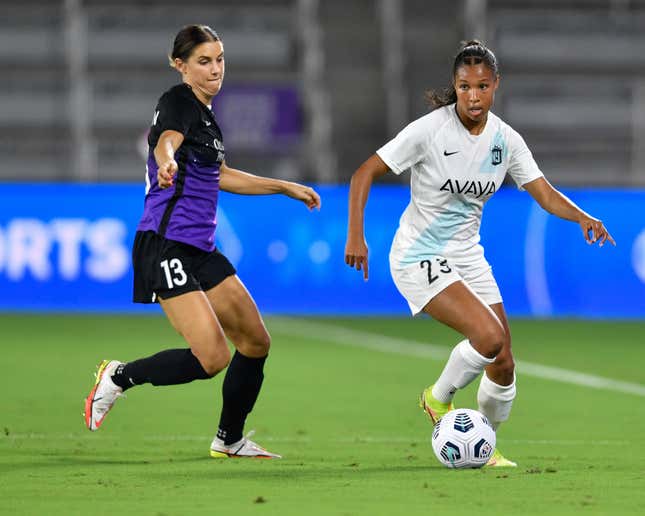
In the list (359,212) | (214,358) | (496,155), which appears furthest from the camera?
(496,155)

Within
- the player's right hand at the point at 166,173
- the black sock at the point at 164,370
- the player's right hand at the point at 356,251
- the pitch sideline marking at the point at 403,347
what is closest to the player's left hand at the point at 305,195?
the player's right hand at the point at 356,251

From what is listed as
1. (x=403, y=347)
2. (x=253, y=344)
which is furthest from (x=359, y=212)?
(x=403, y=347)

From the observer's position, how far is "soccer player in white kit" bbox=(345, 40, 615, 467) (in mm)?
6590

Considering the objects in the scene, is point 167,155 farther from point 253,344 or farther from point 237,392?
point 237,392

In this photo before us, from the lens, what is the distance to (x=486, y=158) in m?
6.77

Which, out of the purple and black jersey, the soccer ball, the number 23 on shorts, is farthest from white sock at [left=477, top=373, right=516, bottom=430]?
the purple and black jersey

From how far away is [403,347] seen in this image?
12992mm

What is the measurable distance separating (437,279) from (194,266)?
1.14 m

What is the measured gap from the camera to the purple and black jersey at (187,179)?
6.46m

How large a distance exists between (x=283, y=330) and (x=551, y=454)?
7.87 m

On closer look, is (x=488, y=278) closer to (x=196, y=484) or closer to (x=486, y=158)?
(x=486, y=158)

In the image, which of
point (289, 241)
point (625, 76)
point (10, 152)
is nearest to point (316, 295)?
point (289, 241)

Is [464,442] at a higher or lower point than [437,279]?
lower

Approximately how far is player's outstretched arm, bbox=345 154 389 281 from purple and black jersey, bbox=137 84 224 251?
25.6 inches
